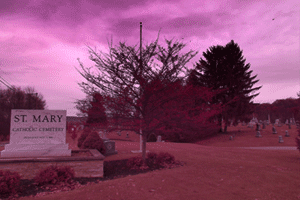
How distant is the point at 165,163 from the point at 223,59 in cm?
2502

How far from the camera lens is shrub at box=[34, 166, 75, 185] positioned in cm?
605

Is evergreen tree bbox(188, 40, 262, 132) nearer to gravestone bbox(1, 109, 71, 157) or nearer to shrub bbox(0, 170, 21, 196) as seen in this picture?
gravestone bbox(1, 109, 71, 157)

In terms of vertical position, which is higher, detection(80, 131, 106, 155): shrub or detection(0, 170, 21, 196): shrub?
detection(80, 131, 106, 155): shrub

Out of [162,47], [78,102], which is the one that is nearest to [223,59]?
[162,47]

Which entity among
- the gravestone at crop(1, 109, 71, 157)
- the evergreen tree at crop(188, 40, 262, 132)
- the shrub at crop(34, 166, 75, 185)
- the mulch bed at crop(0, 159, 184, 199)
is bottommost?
the mulch bed at crop(0, 159, 184, 199)

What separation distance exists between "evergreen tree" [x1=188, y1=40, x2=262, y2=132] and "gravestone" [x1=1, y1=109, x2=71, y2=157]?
863 inches

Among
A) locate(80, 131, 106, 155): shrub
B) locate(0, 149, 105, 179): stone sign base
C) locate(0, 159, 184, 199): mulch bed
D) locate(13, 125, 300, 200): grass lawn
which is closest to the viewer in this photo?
locate(13, 125, 300, 200): grass lawn

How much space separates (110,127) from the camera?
8.31 metres

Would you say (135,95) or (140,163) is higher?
(135,95)

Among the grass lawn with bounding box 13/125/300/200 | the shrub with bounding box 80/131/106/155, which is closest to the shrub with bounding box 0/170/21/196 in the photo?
the grass lawn with bounding box 13/125/300/200

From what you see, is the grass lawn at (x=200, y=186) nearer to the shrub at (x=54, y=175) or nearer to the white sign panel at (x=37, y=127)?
the shrub at (x=54, y=175)

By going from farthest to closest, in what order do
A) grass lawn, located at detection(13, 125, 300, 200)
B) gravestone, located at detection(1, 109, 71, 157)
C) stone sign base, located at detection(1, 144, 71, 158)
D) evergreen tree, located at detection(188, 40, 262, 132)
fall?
evergreen tree, located at detection(188, 40, 262, 132) → gravestone, located at detection(1, 109, 71, 157) → stone sign base, located at detection(1, 144, 71, 158) → grass lawn, located at detection(13, 125, 300, 200)

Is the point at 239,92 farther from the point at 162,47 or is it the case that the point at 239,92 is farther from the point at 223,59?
the point at 162,47

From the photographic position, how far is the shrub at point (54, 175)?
605 cm
